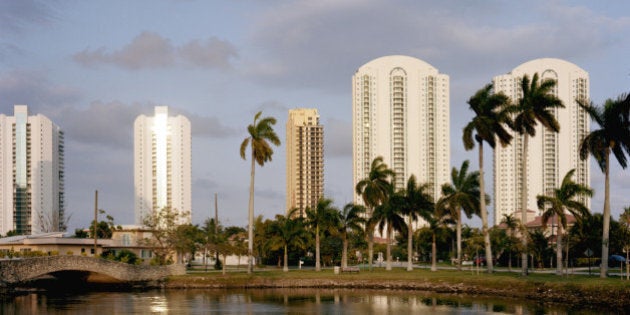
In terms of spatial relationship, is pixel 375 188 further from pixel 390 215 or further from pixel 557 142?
pixel 557 142

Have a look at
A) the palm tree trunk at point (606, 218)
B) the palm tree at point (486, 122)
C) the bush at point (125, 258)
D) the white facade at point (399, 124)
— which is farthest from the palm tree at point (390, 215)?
the white facade at point (399, 124)

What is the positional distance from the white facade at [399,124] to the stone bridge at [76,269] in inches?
4757

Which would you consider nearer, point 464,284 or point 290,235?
point 464,284

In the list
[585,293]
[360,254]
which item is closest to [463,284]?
[585,293]

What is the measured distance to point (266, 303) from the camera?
5469 centimetres

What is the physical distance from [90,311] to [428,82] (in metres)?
157

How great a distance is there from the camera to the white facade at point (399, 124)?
629ft

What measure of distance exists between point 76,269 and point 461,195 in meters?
40.7

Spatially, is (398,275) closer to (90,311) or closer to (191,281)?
(191,281)

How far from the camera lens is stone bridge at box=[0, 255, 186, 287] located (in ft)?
204

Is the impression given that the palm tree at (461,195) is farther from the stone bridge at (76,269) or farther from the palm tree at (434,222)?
the stone bridge at (76,269)

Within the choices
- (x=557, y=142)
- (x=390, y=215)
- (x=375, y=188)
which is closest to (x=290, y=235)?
(x=375, y=188)

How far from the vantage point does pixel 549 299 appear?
173 feet

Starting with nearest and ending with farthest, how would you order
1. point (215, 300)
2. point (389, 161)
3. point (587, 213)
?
1. point (215, 300)
2. point (587, 213)
3. point (389, 161)
